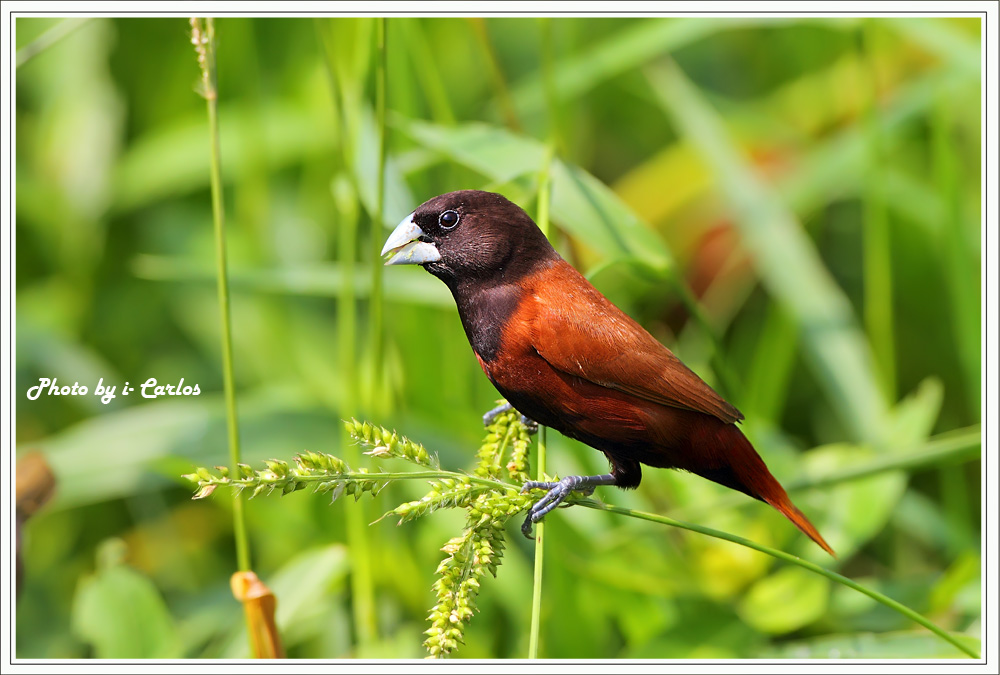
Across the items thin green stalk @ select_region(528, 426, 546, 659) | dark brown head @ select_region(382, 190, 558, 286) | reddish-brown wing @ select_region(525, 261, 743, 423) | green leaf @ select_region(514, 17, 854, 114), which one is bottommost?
thin green stalk @ select_region(528, 426, 546, 659)

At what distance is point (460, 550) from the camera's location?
3.83 feet

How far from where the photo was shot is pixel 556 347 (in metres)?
1.46

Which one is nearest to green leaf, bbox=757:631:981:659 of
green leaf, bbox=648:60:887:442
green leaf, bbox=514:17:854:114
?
green leaf, bbox=648:60:887:442

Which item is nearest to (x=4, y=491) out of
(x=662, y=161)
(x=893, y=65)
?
(x=662, y=161)

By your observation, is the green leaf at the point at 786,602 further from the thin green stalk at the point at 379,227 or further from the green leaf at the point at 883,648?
the thin green stalk at the point at 379,227

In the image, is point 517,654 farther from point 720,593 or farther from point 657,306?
point 657,306

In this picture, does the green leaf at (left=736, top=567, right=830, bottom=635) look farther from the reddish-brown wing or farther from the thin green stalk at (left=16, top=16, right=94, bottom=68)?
the thin green stalk at (left=16, top=16, right=94, bottom=68)

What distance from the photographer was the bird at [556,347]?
4.80ft

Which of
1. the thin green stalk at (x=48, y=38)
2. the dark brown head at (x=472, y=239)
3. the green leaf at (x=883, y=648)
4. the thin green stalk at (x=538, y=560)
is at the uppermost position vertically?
the thin green stalk at (x=48, y=38)

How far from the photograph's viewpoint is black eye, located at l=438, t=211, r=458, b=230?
4.93ft

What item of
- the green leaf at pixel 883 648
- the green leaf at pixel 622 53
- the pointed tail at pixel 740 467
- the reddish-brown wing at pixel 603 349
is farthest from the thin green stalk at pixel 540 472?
the green leaf at pixel 622 53

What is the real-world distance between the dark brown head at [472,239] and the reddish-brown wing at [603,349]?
0.19 feet

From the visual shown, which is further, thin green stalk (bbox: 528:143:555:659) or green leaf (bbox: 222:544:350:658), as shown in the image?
green leaf (bbox: 222:544:350:658)

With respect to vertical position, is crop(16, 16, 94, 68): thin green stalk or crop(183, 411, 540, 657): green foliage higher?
Answer: crop(16, 16, 94, 68): thin green stalk
